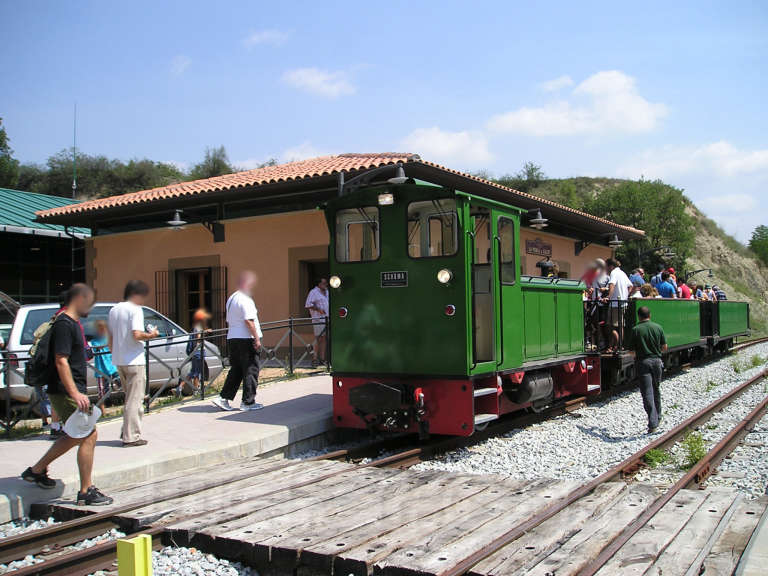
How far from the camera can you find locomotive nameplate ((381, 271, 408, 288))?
7.73m

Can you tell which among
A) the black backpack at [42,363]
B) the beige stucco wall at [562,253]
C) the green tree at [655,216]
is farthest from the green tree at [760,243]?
the black backpack at [42,363]

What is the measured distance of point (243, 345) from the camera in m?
8.96

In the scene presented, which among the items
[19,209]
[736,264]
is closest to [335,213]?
[19,209]

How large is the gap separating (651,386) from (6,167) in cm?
4415

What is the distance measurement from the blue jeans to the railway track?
383mm

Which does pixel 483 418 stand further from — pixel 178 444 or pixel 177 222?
pixel 177 222

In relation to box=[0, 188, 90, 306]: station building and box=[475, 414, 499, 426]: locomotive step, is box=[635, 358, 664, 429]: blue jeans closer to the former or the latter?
box=[475, 414, 499, 426]: locomotive step

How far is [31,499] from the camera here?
548 centimetres

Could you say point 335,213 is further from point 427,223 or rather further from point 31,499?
point 31,499

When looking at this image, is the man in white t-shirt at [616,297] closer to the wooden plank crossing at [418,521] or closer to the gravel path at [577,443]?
the gravel path at [577,443]

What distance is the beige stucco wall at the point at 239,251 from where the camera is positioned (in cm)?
1567

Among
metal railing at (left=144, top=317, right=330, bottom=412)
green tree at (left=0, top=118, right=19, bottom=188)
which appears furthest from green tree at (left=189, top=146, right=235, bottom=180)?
metal railing at (left=144, top=317, right=330, bottom=412)

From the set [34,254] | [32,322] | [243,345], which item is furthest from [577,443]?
[34,254]

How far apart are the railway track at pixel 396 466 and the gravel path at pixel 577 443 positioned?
28cm
